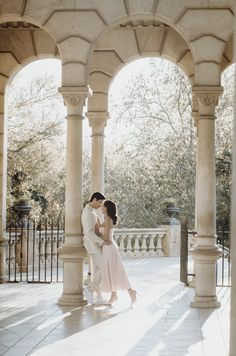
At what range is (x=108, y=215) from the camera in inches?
486

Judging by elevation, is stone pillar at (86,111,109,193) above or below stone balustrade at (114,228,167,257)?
above

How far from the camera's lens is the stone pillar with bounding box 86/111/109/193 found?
53.0 ft

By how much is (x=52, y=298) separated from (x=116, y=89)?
24.7 metres

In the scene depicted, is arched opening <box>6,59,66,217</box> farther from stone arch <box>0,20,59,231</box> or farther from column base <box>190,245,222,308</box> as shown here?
column base <box>190,245,222,308</box>

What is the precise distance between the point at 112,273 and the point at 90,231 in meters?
0.83

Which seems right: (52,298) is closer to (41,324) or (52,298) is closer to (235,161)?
(41,324)

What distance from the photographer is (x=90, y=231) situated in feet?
40.5

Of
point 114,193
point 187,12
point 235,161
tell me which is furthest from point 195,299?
point 114,193

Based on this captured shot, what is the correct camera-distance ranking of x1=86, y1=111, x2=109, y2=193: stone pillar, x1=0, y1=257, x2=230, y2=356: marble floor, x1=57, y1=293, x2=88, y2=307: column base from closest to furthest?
x1=0, y1=257, x2=230, y2=356: marble floor < x1=57, y1=293, x2=88, y2=307: column base < x1=86, y1=111, x2=109, y2=193: stone pillar

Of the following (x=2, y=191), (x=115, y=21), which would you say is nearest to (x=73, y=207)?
(x=115, y=21)

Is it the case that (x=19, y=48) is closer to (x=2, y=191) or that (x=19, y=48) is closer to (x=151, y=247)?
(x=2, y=191)

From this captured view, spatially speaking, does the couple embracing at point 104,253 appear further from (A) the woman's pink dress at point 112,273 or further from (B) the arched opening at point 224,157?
(B) the arched opening at point 224,157

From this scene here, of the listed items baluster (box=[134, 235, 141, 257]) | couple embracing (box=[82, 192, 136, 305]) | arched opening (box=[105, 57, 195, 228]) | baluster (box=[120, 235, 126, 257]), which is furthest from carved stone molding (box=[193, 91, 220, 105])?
arched opening (box=[105, 57, 195, 228])

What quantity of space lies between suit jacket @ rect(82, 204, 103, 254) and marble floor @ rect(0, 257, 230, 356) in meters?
1.09
